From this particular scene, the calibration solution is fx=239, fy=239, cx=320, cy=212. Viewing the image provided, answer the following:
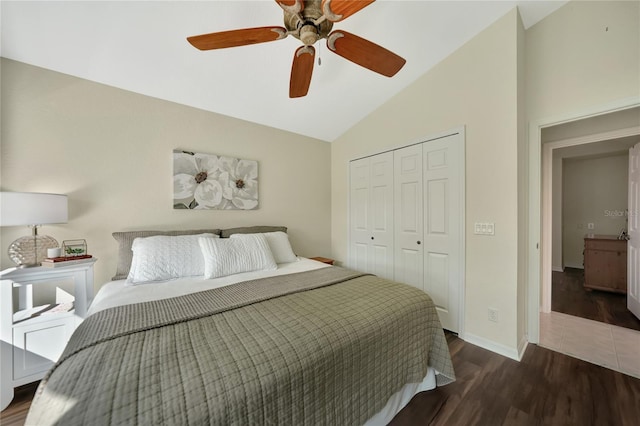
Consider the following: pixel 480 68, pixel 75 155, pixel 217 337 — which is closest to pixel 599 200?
pixel 480 68

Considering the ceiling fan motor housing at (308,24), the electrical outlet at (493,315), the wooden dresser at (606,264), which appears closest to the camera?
the ceiling fan motor housing at (308,24)

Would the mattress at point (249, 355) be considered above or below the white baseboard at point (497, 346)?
above

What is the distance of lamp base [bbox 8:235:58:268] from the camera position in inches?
68.0

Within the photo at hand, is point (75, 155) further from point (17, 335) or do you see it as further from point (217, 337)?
point (217, 337)

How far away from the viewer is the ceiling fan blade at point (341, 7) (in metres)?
1.09

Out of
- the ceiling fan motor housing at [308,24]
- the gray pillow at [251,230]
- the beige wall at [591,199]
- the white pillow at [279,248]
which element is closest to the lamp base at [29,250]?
the gray pillow at [251,230]

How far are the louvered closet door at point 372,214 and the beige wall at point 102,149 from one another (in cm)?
139

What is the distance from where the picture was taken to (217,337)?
101 cm

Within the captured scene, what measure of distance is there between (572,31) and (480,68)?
713 millimetres

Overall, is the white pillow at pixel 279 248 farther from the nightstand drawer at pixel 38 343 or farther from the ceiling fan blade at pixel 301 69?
the nightstand drawer at pixel 38 343

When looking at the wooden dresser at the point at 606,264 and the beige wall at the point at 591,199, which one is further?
the beige wall at the point at 591,199

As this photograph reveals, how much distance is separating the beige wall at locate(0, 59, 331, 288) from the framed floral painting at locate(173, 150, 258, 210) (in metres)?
0.08

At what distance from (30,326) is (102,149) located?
4.65ft

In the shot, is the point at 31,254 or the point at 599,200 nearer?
the point at 31,254
